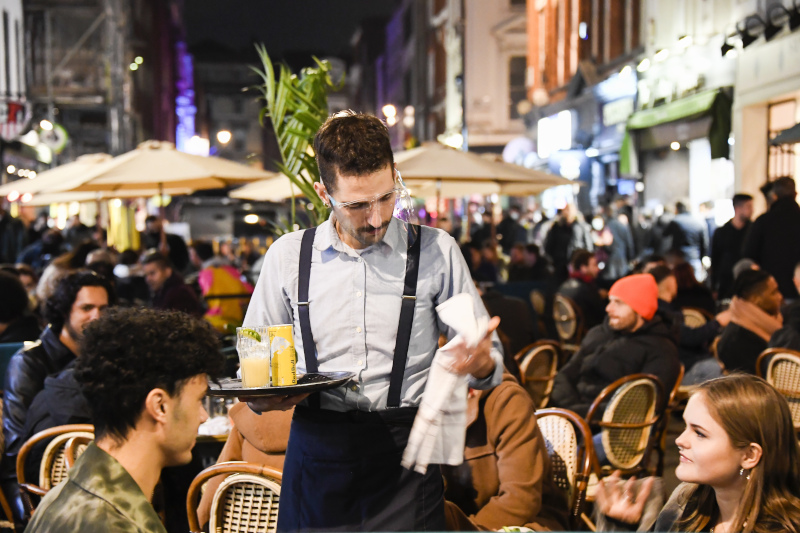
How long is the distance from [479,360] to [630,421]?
347 centimetres

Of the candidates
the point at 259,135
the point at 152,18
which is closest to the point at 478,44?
the point at 152,18

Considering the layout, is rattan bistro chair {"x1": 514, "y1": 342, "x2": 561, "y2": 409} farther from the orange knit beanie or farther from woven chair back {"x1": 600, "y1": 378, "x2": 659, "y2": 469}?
woven chair back {"x1": 600, "y1": 378, "x2": 659, "y2": 469}

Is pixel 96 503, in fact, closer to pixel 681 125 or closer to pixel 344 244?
pixel 344 244

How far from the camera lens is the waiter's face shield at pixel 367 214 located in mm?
2320

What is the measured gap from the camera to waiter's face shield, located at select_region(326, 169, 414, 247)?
232cm

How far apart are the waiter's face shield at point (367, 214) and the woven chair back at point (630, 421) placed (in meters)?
3.18

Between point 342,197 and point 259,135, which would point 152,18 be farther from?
point 342,197

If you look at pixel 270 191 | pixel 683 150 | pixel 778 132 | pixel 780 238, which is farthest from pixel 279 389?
pixel 683 150

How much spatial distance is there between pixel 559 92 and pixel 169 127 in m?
50.9

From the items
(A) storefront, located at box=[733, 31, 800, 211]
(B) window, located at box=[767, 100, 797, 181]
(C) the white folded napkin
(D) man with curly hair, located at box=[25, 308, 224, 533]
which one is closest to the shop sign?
(A) storefront, located at box=[733, 31, 800, 211]

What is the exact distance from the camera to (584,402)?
5.82 meters

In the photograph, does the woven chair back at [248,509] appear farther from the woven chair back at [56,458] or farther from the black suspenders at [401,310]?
the woven chair back at [56,458]

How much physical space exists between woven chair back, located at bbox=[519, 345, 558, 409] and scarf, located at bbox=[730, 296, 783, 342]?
1513mm

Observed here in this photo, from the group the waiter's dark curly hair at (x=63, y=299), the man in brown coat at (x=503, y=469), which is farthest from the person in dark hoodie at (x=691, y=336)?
the waiter's dark curly hair at (x=63, y=299)
